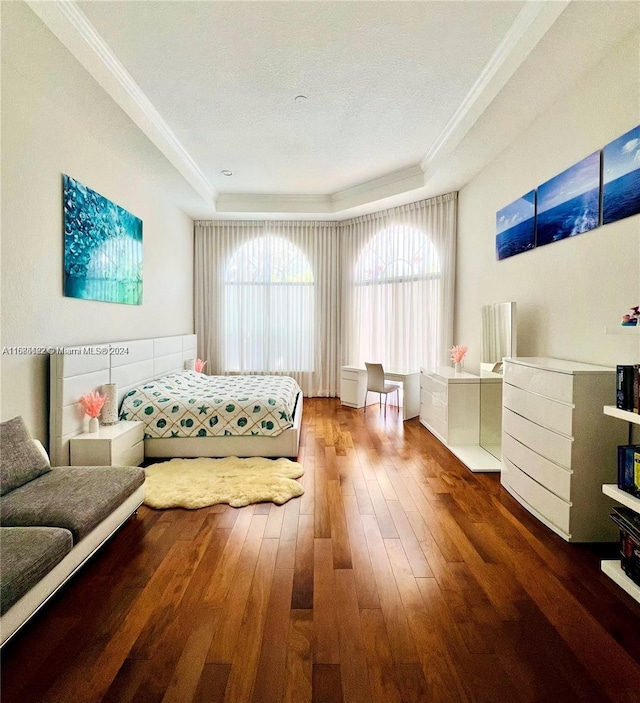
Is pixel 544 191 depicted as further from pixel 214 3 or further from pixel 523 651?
pixel 523 651

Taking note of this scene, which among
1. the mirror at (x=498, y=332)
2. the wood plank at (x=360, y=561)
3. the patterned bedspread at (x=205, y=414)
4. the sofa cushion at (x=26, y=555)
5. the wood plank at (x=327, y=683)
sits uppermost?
the mirror at (x=498, y=332)

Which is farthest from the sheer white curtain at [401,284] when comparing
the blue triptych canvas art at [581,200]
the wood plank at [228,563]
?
the wood plank at [228,563]

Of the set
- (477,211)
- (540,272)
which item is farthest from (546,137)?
(477,211)

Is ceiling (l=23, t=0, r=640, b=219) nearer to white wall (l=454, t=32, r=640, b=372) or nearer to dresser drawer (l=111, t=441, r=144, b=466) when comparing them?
white wall (l=454, t=32, r=640, b=372)

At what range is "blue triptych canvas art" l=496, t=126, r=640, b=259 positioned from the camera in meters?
2.24

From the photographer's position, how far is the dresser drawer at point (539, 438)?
222 cm

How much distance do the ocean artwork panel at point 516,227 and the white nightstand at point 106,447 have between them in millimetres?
3906

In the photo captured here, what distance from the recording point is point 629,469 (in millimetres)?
1872

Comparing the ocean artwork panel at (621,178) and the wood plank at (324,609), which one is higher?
the ocean artwork panel at (621,178)

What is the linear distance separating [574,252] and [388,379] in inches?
117

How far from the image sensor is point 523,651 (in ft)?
4.77

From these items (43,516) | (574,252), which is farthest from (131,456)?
(574,252)

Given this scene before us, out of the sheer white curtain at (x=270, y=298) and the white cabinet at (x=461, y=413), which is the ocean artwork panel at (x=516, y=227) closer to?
the white cabinet at (x=461, y=413)

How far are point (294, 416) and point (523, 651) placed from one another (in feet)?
9.14
